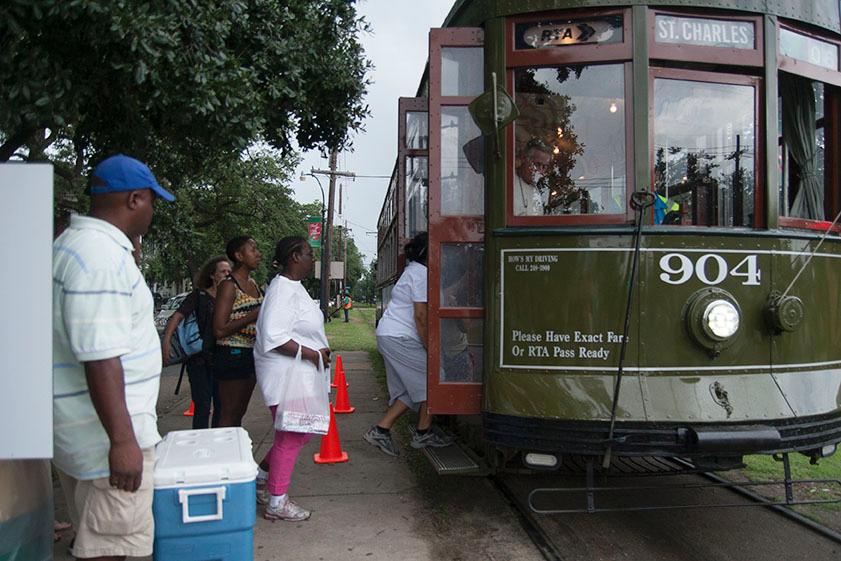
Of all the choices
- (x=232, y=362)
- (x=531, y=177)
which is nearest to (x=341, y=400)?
(x=232, y=362)

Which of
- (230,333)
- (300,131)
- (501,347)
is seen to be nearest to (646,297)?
(501,347)

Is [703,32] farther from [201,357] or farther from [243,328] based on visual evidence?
[201,357]

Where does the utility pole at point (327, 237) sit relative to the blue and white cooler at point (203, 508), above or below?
above

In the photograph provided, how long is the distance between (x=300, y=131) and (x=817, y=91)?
13.9ft

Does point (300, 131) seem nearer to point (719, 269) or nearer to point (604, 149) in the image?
point (604, 149)

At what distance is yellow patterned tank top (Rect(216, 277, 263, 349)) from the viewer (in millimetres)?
4758

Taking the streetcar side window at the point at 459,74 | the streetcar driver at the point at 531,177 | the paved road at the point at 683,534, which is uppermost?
the streetcar side window at the point at 459,74

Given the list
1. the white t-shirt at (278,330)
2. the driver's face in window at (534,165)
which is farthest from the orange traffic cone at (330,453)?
the driver's face in window at (534,165)

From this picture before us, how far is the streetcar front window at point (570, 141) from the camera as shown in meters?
3.95

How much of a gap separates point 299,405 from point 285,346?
14.6 inches

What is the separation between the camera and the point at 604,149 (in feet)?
13.0

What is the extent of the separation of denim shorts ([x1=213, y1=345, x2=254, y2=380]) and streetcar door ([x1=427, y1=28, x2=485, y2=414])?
1.36 meters

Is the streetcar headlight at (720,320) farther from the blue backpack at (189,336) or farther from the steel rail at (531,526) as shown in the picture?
the blue backpack at (189,336)

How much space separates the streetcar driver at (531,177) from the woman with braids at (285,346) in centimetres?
138
